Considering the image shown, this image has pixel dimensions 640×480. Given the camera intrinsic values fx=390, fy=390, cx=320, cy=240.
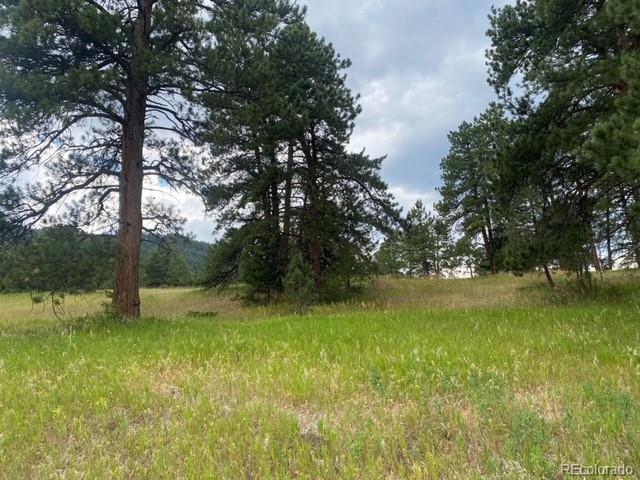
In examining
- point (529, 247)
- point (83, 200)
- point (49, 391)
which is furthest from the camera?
point (83, 200)

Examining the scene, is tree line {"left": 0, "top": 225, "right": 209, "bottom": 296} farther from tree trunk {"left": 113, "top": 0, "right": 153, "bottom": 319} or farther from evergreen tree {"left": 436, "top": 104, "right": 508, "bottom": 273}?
evergreen tree {"left": 436, "top": 104, "right": 508, "bottom": 273}

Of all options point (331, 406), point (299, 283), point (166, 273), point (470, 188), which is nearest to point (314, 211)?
point (299, 283)

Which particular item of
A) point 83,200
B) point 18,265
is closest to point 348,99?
point 83,200

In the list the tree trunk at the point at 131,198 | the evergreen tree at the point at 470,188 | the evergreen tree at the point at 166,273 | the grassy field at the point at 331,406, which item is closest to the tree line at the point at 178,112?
the tree trunk at the point at 131,198

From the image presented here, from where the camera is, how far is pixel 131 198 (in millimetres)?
10906

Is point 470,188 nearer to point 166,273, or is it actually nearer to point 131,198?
point 131,198

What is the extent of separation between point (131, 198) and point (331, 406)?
31.4 ft

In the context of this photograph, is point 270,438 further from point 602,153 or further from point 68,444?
point 602,153

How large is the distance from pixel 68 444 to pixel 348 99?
15860 millimetres

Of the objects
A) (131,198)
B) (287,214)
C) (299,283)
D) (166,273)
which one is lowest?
(299,283)

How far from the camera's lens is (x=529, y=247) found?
10195 mm

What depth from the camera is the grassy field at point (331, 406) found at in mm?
2469

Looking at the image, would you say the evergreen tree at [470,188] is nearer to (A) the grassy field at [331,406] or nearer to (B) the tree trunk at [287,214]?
(B) the tree trunk at [287,214]

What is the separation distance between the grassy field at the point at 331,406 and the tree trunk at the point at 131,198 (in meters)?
4.39
